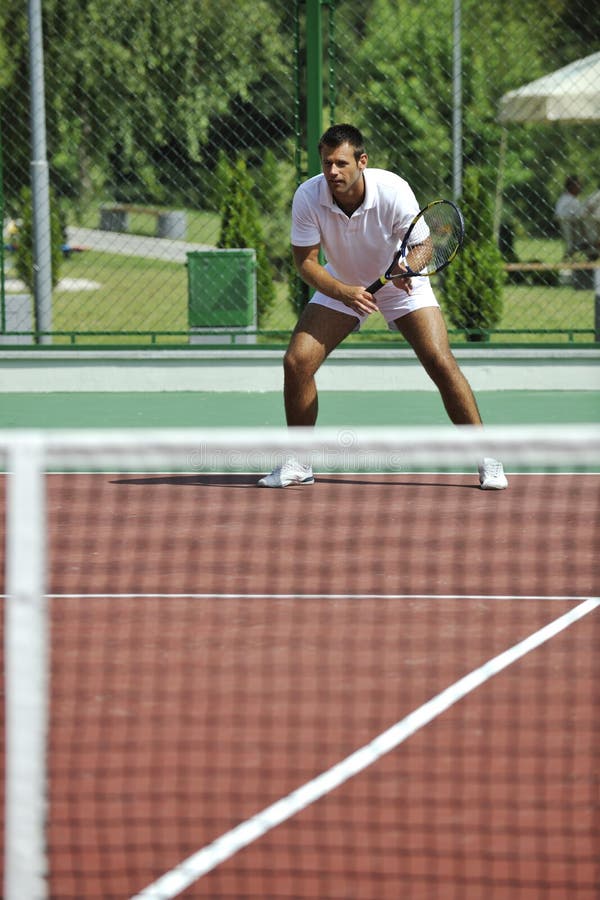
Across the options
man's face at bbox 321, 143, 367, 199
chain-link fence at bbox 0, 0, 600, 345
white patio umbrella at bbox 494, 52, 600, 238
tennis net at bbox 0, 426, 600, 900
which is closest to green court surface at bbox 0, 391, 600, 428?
chain-link fence at bbox 0, 0, 600, 345

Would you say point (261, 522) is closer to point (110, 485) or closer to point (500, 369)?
point (110, 485)

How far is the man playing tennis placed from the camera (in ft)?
22.7

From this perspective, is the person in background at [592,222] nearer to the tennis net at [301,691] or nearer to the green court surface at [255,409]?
the green court surface at [255,409]

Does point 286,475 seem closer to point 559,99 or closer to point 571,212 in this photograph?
point 559,99

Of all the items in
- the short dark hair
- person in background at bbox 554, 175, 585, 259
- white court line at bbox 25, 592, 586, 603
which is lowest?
white court line at bbox 25, 592, 586, 603

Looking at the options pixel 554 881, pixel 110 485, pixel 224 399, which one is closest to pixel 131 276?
pixel 224 399

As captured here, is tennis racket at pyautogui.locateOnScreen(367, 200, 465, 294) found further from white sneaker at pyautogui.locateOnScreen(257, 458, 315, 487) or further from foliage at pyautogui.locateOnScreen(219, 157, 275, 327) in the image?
foliage at pyautogui.locateOnScreen(219, 157, 275, 327)

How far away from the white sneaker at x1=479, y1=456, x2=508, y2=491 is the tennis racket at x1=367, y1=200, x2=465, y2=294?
884 mm

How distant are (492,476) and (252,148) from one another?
1756 centimetres

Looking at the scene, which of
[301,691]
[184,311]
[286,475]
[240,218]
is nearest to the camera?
[301,691]

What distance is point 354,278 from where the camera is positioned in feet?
23.7

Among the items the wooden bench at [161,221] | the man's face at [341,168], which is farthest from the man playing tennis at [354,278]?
the wooden bench at [161,221]

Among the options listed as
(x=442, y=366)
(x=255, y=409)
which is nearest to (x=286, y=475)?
(x=442, y=366)

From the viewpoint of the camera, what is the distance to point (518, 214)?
2644 cm
